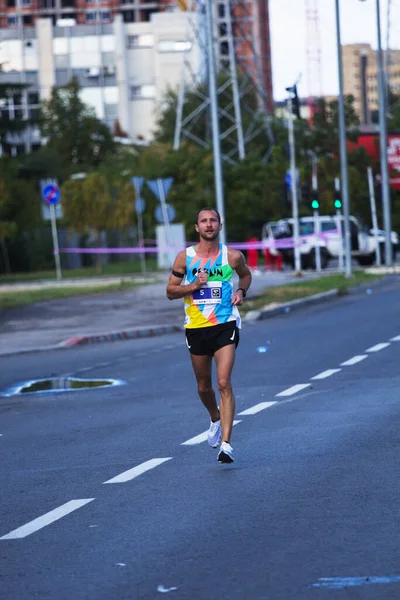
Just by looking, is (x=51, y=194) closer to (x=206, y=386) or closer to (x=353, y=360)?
(x=353, y=360)

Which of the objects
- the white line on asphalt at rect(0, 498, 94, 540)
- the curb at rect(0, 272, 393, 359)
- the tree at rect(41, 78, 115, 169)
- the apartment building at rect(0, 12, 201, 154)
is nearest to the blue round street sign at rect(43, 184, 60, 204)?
the curb at rect(0, 272, 393, 359)

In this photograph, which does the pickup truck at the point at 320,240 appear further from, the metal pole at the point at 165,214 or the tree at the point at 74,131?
the tree at the point at 74,131

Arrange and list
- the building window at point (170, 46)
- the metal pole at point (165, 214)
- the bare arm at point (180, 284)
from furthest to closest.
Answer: the building window at point (170, 46) → the metal pole at point (165, 214) → the bare arm at point (180, 284)

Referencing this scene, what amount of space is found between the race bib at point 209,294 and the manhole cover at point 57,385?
6932 mm

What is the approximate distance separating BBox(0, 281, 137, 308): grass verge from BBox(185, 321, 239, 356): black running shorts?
25383mm

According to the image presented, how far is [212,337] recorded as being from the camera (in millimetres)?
11180

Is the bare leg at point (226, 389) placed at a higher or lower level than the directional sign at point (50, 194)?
higher

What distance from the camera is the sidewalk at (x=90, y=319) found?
1038 inches

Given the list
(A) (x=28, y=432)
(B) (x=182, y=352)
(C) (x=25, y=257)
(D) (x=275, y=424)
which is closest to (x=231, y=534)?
(D) (x=275, y=424)

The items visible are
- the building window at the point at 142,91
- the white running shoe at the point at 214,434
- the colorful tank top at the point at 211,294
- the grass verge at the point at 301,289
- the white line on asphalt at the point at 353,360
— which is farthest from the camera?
the building window at the point at 142,91

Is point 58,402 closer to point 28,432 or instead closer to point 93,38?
point 28,432

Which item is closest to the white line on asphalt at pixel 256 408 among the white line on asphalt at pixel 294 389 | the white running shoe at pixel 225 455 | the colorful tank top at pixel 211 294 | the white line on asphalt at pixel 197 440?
the white line on asphalt at pixel 294 389

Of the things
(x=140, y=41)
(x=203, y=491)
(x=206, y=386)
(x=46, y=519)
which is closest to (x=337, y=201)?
(x=206, y=386)

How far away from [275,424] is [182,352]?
384 inches
